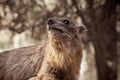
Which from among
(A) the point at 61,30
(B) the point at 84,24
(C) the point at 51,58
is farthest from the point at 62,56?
(B) the point at 84,24

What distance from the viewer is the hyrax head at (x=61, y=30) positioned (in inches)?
276

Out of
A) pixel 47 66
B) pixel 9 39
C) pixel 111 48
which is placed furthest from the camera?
pixel 111 48

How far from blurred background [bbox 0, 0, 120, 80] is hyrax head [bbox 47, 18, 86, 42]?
5.46 feet

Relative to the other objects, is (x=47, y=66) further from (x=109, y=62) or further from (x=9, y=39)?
(x=109, y=62)

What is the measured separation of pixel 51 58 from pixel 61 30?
0.49 metres

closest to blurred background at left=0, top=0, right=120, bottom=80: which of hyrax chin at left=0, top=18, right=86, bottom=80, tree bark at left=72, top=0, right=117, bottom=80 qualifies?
tree bark at left=72, top=0, right=117, bottom=80

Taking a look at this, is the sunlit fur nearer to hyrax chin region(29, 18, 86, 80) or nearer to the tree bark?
hyrax chin region(29, 18, 86, 80)

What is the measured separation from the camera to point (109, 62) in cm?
1222

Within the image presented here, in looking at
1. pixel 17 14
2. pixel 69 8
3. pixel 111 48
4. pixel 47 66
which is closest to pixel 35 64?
pixel 47 66

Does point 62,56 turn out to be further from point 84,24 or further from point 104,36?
point 104,36

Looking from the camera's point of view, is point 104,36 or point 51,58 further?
point 104,36

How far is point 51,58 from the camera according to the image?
744 centimetres

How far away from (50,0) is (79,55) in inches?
83.1

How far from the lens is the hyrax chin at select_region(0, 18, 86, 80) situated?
7.24 meters
